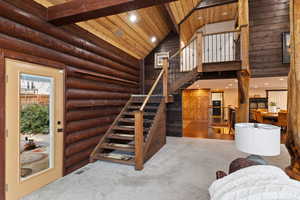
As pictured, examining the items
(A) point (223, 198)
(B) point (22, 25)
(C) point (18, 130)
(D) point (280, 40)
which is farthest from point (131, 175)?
(D) point (280, 40)

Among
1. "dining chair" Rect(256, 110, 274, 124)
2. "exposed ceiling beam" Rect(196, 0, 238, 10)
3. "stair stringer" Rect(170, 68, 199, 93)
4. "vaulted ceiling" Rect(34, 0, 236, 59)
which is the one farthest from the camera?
"dining chair" Rect(256, 110, 274, 124)

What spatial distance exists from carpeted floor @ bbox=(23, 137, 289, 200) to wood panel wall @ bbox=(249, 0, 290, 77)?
3060 millimetres

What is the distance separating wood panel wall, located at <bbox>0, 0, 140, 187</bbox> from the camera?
7.37ft

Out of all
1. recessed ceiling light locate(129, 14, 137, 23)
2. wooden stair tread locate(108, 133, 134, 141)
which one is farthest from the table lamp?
recessed ceiling light locate(129, 14, 137, 23)

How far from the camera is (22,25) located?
7.57ft

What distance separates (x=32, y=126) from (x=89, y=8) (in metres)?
2.00

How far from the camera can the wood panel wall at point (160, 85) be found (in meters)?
6.31

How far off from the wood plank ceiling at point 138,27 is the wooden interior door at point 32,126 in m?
1.24

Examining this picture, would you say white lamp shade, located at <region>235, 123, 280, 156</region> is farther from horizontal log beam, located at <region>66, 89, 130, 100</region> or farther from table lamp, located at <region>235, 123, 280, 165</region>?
horizontal log beam, located at <region>66, 89, 130, 100</region>

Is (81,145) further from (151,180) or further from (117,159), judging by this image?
(151,180)

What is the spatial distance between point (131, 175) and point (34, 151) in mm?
1692

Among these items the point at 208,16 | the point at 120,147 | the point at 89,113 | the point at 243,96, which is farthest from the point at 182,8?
the point at 120,147

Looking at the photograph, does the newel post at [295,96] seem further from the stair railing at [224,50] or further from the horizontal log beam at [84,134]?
the stair railing at [224,50]

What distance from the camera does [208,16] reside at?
21.5 ft
